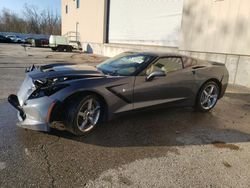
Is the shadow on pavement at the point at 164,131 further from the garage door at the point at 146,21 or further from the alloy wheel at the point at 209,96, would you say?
the garage door at the point at 146,21

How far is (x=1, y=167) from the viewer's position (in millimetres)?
2729

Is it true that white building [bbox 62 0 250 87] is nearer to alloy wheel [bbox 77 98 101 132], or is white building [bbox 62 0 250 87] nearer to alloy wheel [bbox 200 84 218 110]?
alloy wheel [bbox 200 84 218 110]

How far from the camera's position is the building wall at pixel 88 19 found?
22328 mm

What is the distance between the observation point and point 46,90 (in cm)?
333

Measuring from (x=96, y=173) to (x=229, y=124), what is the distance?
3128 millimetres

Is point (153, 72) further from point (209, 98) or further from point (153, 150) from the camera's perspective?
point (209, 98)

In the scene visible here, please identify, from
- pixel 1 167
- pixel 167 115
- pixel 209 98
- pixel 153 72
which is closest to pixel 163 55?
pixel 153 72

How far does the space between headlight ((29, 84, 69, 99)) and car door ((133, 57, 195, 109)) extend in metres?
1.32

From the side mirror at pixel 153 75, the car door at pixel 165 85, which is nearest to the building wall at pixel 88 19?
the car door at pixel 165 85

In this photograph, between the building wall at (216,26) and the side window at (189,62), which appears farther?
the building wall at (216,26)

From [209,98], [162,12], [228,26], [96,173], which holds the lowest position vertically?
[96,173]

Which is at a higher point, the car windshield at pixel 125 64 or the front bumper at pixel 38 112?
the car windshield at pixel 125 64

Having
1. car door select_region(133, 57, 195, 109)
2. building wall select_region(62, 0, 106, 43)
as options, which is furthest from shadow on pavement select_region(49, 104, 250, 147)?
building wall select_region(62, 0, 106, 43)

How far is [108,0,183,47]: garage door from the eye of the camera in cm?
1309
